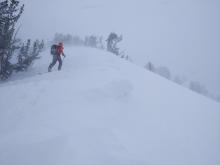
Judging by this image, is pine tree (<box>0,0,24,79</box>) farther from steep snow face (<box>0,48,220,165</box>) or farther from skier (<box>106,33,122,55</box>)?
skier (<box>106,33,122,55</box>)

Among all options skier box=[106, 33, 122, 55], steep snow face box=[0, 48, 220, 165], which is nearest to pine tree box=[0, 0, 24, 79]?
steep snow face box=[0, 48, 220, 165]

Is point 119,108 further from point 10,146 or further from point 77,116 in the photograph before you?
point 10,146

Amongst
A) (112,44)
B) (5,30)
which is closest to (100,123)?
(5,30)

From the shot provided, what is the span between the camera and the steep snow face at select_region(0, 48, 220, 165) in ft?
27.1

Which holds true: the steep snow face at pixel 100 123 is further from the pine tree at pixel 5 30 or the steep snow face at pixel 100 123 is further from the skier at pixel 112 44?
the skier at pixel 112 44

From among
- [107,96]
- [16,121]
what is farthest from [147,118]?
[16,121]

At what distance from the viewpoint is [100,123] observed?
9.74m

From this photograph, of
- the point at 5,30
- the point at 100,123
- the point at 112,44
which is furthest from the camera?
the point at 112,44

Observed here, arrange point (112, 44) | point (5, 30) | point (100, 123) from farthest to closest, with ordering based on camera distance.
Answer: point (112, 44) < point (5, 30) < point (100, 123)

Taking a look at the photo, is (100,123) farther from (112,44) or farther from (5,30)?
(112,44)

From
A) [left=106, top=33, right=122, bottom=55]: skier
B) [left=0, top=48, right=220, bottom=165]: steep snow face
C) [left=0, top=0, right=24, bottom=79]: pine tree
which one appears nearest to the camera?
[left=0, top=48, right=220, bottom=165]: steep snow face

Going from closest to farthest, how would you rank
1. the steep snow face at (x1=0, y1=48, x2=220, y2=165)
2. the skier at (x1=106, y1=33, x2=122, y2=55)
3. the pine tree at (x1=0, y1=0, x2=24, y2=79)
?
the steep snow face at (x1=0, y1=48, x2=220, y2=165), the pine tree at (x1=0, y1=0, x2=24, y2=79), the skier at (x1=106, y1=33, x2=122, y2=55)

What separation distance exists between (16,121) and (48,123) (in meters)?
1.29

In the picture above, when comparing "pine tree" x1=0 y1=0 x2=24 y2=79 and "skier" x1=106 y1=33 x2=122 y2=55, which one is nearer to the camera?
"pine tree" x1=0 y1=0 x2=24 y2=79
